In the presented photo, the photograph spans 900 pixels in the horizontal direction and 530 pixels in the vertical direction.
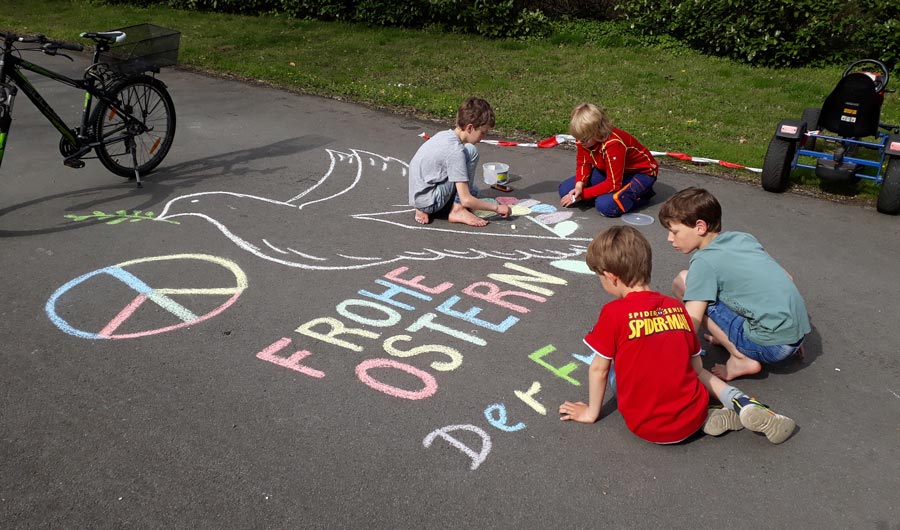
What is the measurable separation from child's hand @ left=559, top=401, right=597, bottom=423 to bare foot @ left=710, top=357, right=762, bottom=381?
86 centimetres

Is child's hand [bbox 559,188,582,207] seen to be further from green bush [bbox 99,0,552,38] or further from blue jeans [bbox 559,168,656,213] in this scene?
green bush [bbox 99,0,552,38]

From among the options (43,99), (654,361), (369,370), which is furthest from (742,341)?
(43,99)

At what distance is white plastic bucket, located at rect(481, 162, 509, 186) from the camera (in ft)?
21.7

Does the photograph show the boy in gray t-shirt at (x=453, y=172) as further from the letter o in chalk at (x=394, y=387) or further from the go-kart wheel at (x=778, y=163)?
the go-kart wheel at (x=778, y=163)

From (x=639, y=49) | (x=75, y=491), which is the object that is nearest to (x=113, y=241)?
(x=75, y=491)

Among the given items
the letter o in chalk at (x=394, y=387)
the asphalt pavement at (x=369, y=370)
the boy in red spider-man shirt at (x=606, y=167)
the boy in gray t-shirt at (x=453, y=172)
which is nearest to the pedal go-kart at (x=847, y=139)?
the asphalt pavement at (x=369, y=370)

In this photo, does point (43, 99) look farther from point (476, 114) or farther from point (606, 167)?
point (606, 167)

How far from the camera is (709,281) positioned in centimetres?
361

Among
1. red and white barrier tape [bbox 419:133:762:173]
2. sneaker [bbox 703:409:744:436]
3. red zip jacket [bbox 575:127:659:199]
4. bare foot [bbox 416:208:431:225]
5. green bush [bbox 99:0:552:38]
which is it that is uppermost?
green bush [bbox 99:0:552:38]

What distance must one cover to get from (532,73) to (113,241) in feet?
24.7

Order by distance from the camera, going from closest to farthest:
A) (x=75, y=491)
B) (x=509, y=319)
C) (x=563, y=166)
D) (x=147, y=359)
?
(x=75, y=491) → (x=147, y=359) → (x=509, y=319) → (x=563, y=166)

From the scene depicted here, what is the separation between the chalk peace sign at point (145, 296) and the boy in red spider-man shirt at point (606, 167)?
2803mm

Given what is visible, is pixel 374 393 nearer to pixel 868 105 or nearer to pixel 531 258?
pixel 531 258

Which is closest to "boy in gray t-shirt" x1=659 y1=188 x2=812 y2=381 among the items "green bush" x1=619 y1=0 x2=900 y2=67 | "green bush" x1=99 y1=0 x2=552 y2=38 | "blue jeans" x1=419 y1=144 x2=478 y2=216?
"blue jeans" x1=419 y1=144 x2=478 y2=216
